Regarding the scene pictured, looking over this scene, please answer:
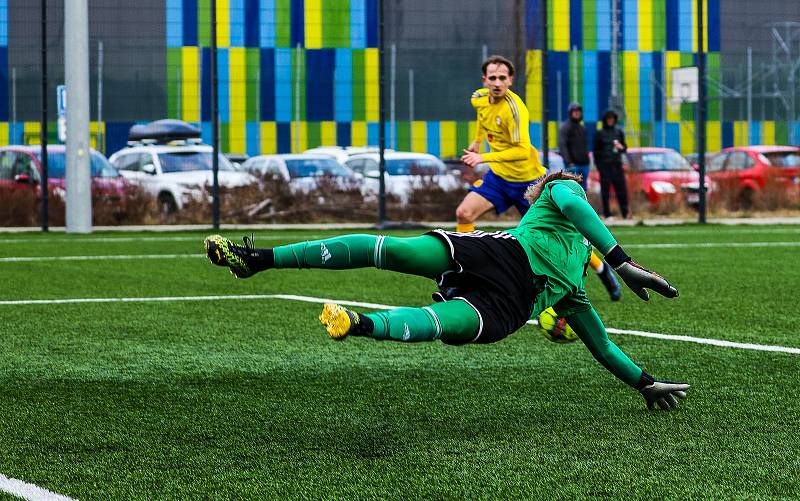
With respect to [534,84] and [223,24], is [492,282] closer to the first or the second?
[223,24]

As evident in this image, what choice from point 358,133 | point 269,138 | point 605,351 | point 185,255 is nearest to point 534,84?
point 358,133

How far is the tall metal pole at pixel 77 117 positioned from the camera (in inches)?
750

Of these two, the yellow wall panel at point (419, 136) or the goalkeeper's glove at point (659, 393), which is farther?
the yellow wall panel at point (419, 136)

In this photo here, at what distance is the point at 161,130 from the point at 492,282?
1639 centimetres

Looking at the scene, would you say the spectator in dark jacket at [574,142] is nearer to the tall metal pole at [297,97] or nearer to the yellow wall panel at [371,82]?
the yellow wall panel at [371,82]

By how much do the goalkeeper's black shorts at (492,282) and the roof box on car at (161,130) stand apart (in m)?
16.1

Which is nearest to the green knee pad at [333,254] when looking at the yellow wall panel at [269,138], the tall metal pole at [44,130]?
the tall metal pole at [44,130]

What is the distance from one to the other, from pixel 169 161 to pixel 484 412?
56.6 feet

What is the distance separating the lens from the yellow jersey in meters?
10.0

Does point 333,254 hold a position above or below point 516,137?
below

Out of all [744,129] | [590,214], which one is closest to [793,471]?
[590,214]

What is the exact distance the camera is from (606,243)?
5074 mm

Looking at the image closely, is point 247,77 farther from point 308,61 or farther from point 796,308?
point 796,308

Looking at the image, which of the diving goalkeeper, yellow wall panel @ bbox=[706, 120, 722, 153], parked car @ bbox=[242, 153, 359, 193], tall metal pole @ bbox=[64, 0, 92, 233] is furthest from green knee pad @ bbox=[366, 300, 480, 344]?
yellow wall panel @ bbox=[706, 120, 722, 153]
